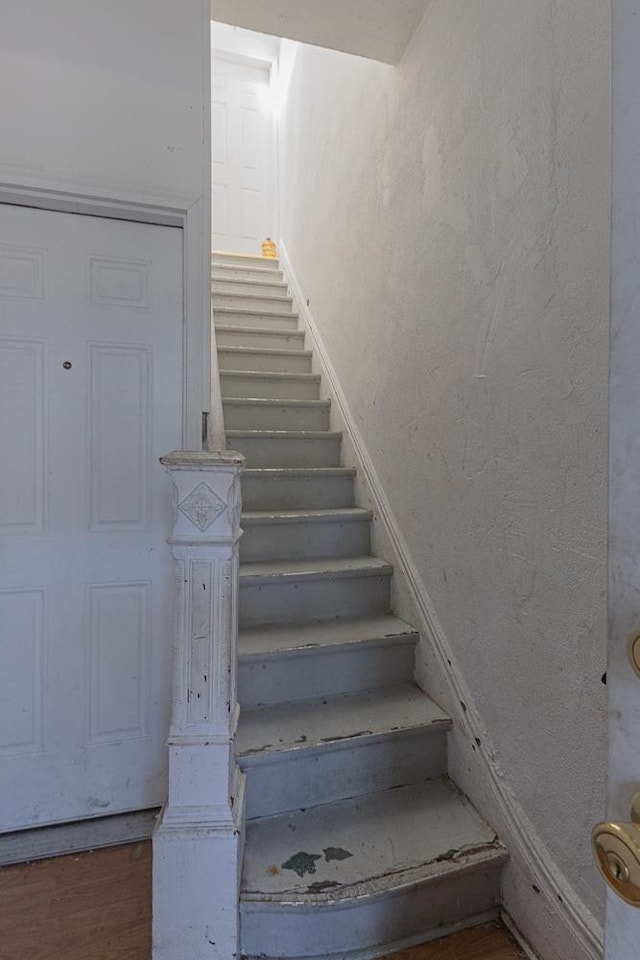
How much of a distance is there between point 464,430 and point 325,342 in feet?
5.13

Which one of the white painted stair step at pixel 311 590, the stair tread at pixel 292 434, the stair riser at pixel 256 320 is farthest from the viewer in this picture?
the stair riser at pixel 256 320

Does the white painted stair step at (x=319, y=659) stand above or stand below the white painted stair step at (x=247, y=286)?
below

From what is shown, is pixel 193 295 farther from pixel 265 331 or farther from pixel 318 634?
pixel 265 331

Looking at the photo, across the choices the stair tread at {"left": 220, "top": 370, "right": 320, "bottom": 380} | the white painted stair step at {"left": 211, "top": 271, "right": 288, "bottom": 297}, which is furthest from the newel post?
the white painted stair step at {"left": 211, "top": 271, "right": 288, "bottom": 297}

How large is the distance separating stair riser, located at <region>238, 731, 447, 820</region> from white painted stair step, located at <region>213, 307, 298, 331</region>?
8.13 ft

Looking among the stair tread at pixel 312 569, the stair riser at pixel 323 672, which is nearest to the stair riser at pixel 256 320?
the stair tread at pixel 312 569

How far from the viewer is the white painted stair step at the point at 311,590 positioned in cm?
182

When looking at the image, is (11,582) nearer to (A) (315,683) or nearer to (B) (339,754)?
(A) (315,683)

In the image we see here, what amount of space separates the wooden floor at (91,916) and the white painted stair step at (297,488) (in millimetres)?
1288

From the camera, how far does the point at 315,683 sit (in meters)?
1.64

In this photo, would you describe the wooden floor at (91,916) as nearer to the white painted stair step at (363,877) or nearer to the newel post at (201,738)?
the white painted stair step at (363,877)

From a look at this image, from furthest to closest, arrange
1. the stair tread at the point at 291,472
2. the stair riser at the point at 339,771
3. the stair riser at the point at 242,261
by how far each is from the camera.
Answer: the stair riser at the point at 242,261
the stair tread at the point at 291,472
the stair riser at the point at 339,771

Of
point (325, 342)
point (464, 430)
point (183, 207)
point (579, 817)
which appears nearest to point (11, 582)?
point (183, 207)

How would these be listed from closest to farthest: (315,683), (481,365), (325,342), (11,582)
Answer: (481,365), (11,582), (315,683), (325,342)
